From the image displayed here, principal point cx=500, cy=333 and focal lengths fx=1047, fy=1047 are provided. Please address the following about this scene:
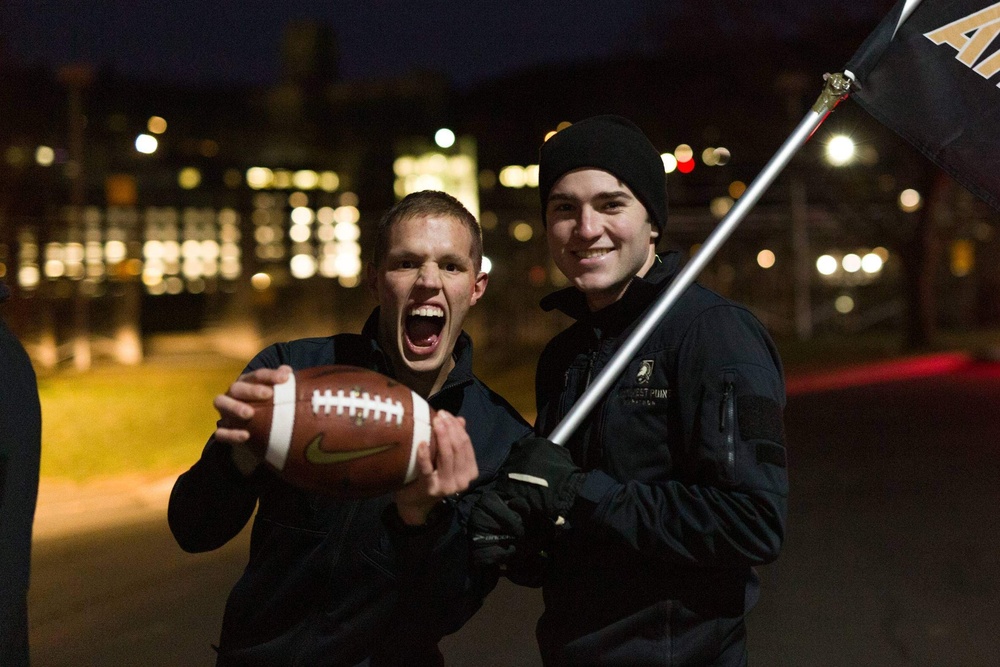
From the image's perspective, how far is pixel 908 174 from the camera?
27.7m

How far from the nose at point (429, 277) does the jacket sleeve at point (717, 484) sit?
0.77m

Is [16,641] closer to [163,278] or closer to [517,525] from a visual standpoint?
[517,525]

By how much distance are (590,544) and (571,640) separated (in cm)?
25

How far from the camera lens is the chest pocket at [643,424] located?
2.63 m

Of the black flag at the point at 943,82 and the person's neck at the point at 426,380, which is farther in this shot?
the person's neck at the point at 426,380

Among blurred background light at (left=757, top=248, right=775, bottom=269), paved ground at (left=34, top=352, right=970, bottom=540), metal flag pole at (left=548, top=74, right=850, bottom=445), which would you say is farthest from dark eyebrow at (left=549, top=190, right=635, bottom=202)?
blurred background light at (left=757, top=248, right=775, bottom=269)

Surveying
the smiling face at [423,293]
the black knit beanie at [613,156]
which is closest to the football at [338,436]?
the smiling face at [423,293]

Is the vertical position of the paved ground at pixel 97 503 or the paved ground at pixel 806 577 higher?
the paved ground at pixel 806 577

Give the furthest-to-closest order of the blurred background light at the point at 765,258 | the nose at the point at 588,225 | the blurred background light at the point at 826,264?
the blurred background light at the point at 826,264
the blurred background light at the point at 765,258
the nose at the point at 588,225

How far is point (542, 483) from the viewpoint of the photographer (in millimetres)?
2564

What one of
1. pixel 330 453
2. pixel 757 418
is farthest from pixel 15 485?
pixel 757 418

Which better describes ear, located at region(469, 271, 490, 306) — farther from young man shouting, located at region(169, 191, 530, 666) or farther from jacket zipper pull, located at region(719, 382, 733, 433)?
jacket zipper pull, located at region(719, 382, 733, 433)

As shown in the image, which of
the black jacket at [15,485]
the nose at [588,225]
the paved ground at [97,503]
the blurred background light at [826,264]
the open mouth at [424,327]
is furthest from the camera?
the blurred background light at [826,264]

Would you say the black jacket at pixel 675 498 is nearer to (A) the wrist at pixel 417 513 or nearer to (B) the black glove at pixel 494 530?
(B) the black glove at pixel 494 530
